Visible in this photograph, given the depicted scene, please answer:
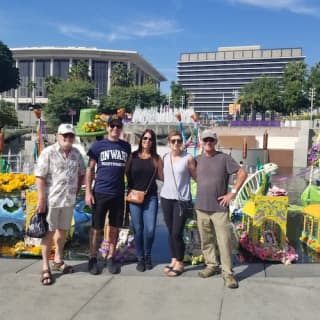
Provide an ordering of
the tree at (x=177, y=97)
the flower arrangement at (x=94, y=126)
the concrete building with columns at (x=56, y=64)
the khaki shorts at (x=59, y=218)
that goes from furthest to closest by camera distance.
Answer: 1. the concrete building with columns at (x=56, y=64)
2. the tree at (x=177, y=97)
3. the flower arrangement at (x=94, y=126)
4. the khaki shorts at (x=59, y=218)

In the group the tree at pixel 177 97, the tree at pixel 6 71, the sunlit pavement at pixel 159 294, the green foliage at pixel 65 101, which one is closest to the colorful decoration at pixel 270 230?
the sunlit pavement at pixel 159 294

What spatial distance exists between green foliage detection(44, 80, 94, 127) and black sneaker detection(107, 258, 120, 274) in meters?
68.6

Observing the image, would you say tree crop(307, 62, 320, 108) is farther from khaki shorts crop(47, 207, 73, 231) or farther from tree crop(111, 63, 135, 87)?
khaki shorts crop(47, 207, 73, 231)

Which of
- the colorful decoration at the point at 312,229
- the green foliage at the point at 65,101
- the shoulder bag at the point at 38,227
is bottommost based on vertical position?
the colorful decoration at the point at 312,229

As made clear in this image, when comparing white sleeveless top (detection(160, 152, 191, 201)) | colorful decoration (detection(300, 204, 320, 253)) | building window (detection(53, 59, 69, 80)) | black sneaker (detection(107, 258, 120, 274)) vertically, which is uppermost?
building window (detection(53, 59, 69, 80))

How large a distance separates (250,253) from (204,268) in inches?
40.3

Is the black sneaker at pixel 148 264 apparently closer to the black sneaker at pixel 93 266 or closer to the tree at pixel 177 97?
the black sneaker at pixel 93 266

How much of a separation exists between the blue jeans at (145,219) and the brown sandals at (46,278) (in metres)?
1.03

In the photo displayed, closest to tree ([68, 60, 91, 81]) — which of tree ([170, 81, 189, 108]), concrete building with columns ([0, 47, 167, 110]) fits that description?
tree ([170, 81, 189, 108])

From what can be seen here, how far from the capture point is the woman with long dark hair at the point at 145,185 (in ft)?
16.6

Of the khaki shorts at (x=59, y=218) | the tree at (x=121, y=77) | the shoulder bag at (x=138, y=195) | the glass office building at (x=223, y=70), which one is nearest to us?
the khaki shorts at (x=59, y=218)

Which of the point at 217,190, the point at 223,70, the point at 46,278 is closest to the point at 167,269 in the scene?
the point at 217,190

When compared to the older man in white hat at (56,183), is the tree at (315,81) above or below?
above

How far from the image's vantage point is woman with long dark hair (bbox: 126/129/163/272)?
16.6ft
